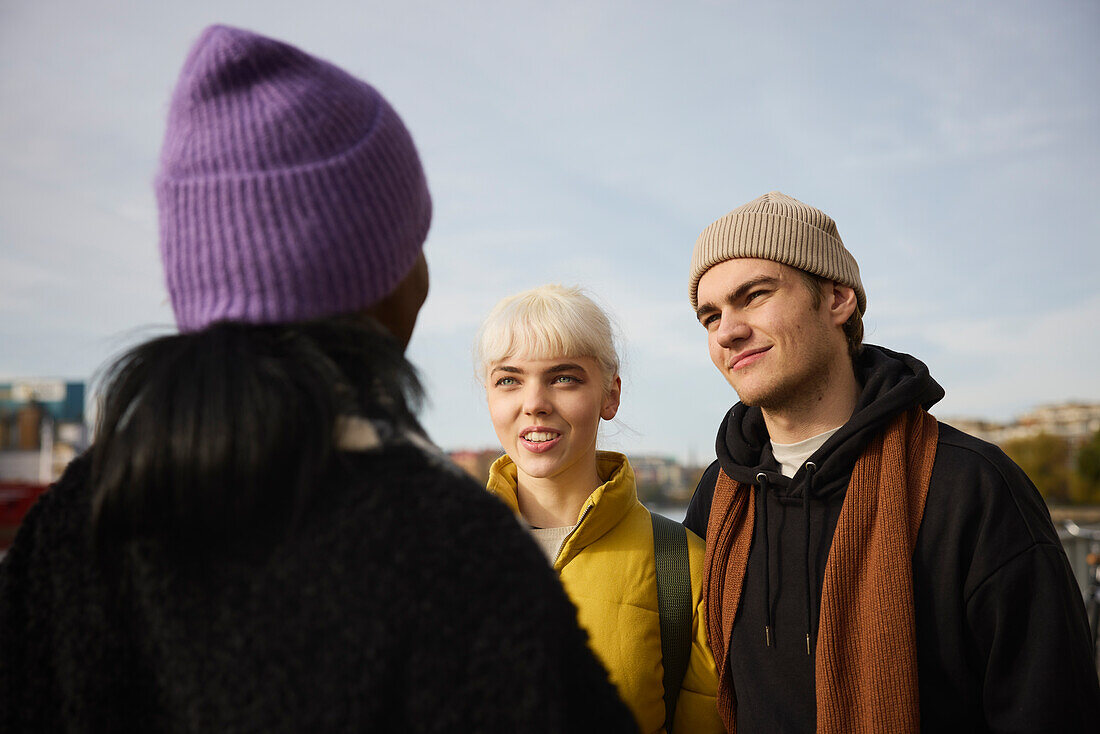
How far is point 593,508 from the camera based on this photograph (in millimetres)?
2578

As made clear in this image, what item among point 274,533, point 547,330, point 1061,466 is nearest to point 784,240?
point 547,330

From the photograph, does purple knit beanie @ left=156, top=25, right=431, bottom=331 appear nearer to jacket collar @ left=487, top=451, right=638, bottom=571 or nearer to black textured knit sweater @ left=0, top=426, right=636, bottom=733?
black textured knit sweater @ left=0, top=426, right=636, bottom=733

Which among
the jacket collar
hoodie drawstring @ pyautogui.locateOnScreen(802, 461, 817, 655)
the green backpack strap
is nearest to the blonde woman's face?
the jacket collar

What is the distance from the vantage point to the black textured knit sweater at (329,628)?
2.81 ft

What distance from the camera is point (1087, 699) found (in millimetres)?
1951

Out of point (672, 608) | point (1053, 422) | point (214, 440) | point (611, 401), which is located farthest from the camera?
point (1053, 422)

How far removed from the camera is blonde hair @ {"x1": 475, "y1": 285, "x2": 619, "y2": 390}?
2.72 meters

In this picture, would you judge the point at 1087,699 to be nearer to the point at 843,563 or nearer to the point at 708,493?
the point at 843,563

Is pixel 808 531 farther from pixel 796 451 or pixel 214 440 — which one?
pixel 214 440

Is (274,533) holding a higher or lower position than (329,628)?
higher

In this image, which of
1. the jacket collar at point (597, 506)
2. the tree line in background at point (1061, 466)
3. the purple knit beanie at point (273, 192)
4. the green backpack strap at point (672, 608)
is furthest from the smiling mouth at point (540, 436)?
the tree line in background at point (1061, 466)

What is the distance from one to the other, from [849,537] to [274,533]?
1.83 meters

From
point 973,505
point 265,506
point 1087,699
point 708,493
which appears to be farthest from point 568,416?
point 265,506

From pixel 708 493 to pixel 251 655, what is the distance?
232cm
